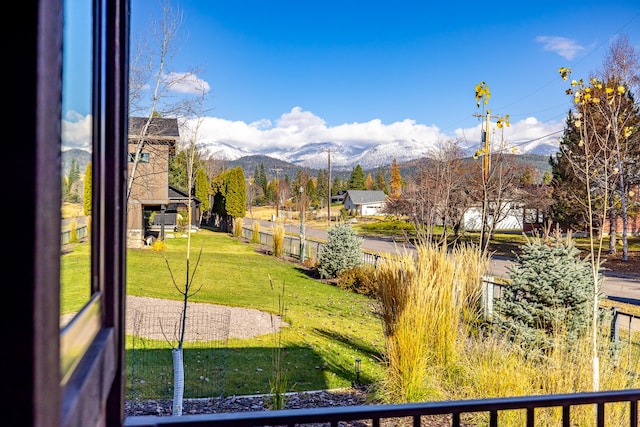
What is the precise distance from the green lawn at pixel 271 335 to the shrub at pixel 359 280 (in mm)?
245

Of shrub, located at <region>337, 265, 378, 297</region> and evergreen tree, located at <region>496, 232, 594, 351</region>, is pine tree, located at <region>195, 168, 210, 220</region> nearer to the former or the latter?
shrub, located at <region>337, 265, 378, 297</region>

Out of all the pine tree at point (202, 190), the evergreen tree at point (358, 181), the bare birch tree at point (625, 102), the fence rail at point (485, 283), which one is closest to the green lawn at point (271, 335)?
the fence rail at point (485, 283)

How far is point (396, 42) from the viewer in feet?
55.3

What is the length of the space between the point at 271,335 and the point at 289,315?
3.73ft

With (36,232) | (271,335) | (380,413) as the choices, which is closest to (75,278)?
(36,232)

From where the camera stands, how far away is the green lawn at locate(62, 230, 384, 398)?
4477mm

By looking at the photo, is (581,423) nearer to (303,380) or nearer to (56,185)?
(303,380)

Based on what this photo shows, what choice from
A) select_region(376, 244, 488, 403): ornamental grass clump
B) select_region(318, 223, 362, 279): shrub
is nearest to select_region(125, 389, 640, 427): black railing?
select_region(376, 244, 488, 403): ornamental grass clump

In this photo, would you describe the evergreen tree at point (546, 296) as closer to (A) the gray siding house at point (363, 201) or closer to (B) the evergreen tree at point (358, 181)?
(A) the gray siding house at point (363, 201)

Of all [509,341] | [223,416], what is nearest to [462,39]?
[509,341]

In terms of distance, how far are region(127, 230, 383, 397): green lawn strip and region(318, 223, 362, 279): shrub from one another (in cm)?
51

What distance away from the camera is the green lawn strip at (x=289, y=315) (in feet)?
15.6

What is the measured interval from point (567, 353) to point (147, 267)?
33.6 feet

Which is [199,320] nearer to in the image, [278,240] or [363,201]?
[278,240]
